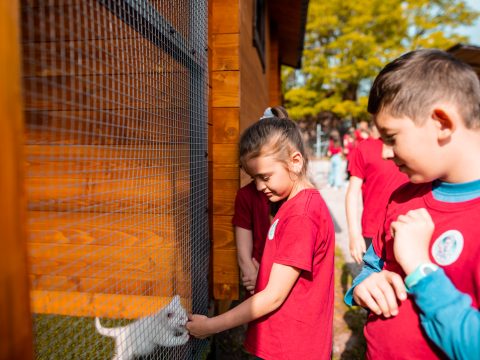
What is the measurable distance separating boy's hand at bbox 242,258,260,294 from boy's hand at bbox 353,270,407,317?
3.18 feet

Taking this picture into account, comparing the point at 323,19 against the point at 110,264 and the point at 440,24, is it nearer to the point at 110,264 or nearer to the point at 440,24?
the point at 440,24

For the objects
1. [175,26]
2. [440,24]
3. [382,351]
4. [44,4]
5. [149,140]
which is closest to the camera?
[44,4]

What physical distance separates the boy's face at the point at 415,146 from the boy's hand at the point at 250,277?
1.22 metres

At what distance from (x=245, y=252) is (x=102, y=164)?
4.13ft

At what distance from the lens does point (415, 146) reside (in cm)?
111

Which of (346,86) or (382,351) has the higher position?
(346,86)

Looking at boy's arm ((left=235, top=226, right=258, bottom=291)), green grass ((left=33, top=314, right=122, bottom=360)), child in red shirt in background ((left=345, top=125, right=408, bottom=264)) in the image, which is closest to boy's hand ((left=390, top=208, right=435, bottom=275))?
green grass ((left=33, top=314, right=122, bottom=360))

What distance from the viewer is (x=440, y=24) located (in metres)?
26.0

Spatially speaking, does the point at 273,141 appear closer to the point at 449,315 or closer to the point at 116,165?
the point at 116,165

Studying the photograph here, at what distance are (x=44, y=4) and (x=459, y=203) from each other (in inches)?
44.1

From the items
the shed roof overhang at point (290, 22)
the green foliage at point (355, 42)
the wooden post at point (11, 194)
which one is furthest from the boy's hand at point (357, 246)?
the green foliage at point (355, 42)

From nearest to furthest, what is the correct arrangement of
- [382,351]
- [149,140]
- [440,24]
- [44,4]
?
[44,4]
[382,351]
[149,140]
[440,24]

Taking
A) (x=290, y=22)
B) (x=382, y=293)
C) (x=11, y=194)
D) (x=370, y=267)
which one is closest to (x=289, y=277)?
(x=370, y=267)

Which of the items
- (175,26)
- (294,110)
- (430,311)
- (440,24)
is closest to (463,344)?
(430,311)
